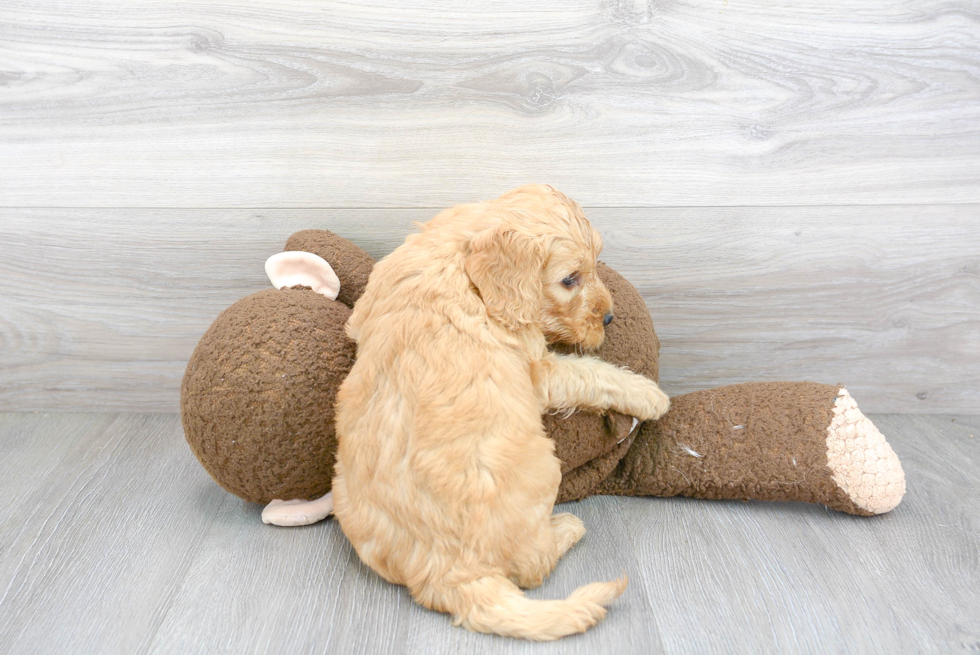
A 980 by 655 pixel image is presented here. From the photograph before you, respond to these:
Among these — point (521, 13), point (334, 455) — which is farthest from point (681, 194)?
point (334, 455)

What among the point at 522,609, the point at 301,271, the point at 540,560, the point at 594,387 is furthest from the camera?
the point at 301,271

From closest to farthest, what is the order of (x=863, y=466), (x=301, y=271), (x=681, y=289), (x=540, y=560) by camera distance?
(x=540, y=560), (x=863, y=466), (x=301, y=271), (x=681, y=289)

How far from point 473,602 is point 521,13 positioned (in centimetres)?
145

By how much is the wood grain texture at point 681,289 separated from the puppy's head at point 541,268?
1.81ft

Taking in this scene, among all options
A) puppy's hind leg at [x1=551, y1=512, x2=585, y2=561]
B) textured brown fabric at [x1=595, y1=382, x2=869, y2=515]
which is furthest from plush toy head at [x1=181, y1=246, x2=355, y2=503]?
textured brown fabric at [x1=595, y1=382, x2=869, y2=515]

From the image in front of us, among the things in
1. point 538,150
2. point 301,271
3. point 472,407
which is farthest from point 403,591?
point 538,150

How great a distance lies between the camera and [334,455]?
1.62 m

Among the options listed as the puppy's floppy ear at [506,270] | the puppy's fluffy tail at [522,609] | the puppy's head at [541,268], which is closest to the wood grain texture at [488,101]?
the puppy's head at [541,268]

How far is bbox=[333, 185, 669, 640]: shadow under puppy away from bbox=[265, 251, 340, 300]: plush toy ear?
1.05 feet

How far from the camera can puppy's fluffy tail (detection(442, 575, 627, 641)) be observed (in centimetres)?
128

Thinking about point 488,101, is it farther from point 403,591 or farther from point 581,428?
point 403,591

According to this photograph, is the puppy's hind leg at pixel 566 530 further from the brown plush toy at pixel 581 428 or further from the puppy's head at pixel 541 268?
the puppy's head at pixel 541 268

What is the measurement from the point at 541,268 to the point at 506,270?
8cm

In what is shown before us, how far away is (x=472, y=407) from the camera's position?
4.35 feet
